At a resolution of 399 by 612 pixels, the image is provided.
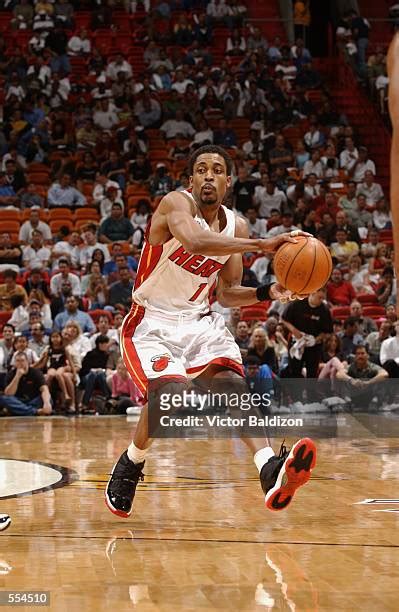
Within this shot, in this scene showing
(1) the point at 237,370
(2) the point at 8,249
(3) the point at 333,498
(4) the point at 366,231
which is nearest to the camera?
(1) the point at 237,370

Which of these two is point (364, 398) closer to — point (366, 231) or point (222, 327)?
point (366, 231)

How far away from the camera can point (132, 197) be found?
16156mm

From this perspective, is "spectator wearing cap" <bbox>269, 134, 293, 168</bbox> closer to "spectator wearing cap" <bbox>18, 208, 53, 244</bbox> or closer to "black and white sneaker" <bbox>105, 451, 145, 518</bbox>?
"spectator wearing cap" <bbox>18, 208, 53, 244</bbox>

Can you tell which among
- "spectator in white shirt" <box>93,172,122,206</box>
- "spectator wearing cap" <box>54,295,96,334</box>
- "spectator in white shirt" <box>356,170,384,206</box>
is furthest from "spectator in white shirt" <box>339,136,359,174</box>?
"spectator wearing cap" <box>54,295,96,334</box>

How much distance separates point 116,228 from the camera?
1502 cm

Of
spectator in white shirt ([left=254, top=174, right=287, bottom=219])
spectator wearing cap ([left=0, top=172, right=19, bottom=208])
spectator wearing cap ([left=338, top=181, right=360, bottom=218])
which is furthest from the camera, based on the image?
spectator in white shirt ([left=254, top=174, right=287, bottom=219])

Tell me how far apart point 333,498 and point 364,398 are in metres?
5.52

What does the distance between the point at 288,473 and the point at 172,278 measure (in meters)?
1.34

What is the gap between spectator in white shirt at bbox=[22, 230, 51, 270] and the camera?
1424 cm

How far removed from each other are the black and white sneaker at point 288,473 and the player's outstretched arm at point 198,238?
3.20 feet

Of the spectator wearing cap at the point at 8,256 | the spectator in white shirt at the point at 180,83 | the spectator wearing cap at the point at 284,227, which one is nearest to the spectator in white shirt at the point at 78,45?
the spectator in white shirt at the point at 180,83

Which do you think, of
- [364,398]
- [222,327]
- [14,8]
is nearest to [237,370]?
[222,327]

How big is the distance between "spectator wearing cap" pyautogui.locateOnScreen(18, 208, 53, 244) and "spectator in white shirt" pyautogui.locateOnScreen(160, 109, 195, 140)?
3.75 m

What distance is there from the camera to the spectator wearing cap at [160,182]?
1616cm
